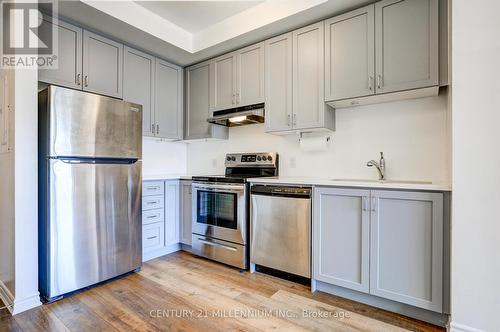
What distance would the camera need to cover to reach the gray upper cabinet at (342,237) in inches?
78.1

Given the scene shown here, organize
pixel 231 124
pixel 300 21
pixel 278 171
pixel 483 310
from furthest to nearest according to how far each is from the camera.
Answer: pixel 231 124
pixel 278 171
pixel 300 21
pixel 483 310

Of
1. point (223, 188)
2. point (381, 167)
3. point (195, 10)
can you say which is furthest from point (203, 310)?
point (195, 10)

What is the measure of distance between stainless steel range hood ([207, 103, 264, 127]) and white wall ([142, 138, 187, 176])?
2.81 ft

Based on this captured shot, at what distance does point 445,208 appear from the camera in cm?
168

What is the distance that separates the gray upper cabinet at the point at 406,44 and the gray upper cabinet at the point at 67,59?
273 centimetres

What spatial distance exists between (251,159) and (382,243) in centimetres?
171

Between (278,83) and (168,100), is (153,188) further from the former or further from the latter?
(278,83)

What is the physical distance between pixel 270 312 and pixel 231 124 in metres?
2.25

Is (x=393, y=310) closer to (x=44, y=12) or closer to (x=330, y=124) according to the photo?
(x=330, y=124)

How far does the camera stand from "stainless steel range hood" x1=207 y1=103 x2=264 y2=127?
285cm

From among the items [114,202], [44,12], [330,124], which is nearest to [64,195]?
[114,202]

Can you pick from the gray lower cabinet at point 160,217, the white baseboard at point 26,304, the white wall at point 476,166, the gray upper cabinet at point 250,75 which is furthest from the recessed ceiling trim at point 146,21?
the white wall at point 476,166
